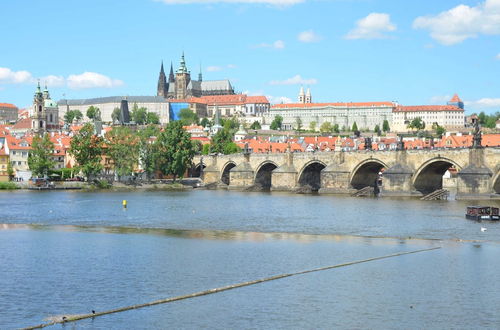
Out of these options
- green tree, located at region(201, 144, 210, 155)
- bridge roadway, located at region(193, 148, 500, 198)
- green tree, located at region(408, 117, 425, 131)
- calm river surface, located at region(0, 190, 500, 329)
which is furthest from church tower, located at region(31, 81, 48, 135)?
calm river surface, located at region(0, 190, 500, 329)

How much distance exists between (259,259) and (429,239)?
10041mm

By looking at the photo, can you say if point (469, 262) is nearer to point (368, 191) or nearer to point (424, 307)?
point (424, 307)

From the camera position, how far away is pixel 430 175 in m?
65.2

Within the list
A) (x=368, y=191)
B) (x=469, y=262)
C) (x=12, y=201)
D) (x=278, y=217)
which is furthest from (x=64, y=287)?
(x=368, y=191)

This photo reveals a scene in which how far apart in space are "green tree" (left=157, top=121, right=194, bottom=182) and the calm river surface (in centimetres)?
3624

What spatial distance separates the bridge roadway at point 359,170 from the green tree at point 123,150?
8.49 meters

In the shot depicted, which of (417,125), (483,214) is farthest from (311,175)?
(417,125)

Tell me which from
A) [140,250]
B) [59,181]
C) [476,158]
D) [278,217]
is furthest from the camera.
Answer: [59,181]

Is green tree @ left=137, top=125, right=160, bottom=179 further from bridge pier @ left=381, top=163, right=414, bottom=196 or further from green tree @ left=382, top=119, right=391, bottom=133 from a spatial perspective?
green tree @ left=382, top=119, right=391, bottom=133

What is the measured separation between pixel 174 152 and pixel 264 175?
34.8 ft

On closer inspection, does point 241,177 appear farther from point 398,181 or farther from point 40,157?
point 398,181

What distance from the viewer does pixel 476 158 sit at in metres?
58.6

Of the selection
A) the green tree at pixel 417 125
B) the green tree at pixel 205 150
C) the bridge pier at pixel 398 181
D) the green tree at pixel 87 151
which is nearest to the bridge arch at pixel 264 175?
the green tree at pixel 87 151

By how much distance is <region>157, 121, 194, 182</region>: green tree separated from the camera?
86.1 m
